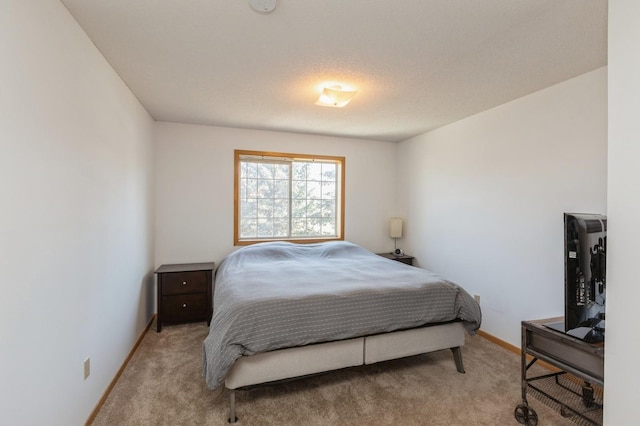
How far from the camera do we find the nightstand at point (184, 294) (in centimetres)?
324

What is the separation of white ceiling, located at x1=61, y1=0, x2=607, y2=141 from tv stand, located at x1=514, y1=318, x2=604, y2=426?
5.82ft

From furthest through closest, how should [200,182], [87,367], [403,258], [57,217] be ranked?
[403,258]
[200,182]
[87,367]
[57,217]

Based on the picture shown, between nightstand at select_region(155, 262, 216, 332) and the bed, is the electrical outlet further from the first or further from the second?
nightstand at select_region(155, 262, 216, 332)

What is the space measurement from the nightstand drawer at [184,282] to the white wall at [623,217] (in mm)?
3323

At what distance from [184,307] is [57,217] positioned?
2.12 meters

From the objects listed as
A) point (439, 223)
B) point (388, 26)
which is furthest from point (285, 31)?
point (439, 223)

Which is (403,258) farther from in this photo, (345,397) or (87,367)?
(87,367)

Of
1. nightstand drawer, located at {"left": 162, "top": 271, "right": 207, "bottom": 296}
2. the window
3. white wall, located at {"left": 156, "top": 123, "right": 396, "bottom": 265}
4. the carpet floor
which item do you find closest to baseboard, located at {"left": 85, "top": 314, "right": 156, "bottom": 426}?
the carpet floor

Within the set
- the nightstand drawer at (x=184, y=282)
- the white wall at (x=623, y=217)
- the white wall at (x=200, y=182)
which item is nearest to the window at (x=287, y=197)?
the white wall at (x=200, y=182)

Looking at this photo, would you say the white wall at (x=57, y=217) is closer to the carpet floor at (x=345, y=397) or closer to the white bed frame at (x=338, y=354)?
the carpet floor at (x=345, y=397)

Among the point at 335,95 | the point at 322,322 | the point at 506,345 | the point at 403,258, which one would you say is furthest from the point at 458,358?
the point at 335,95

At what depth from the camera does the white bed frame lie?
1.90 m

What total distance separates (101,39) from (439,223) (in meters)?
3.75

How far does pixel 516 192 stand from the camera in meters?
2.82
